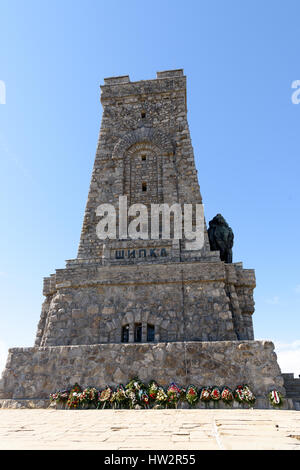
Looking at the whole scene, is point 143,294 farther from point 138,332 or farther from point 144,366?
point 144,366

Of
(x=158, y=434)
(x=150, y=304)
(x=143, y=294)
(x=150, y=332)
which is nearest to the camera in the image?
(x=158, y=434)

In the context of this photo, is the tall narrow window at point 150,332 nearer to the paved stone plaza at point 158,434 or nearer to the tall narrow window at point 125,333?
the tall narrow window at point 125,333

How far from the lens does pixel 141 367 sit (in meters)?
9.10

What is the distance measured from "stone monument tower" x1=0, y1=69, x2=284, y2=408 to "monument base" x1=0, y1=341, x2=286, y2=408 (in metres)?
0.03

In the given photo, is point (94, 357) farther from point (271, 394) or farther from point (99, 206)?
point (99, 206)

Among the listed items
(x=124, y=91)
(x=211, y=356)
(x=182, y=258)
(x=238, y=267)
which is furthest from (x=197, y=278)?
(x=124, y=91)

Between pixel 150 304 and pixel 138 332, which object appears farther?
pixel 150 304

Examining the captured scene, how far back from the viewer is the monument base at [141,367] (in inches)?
343

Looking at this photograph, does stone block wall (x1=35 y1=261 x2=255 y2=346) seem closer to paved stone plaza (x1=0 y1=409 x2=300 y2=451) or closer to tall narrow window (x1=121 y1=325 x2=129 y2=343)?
tall narrow window (x1=121 y1=325 x2=129 y2=343)

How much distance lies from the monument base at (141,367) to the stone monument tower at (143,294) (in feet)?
0.08

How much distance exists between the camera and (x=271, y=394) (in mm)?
8266

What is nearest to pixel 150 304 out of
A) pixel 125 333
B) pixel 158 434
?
pixel 125 333

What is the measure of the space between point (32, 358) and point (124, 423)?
16.3ft

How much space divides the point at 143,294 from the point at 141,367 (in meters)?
3.11
